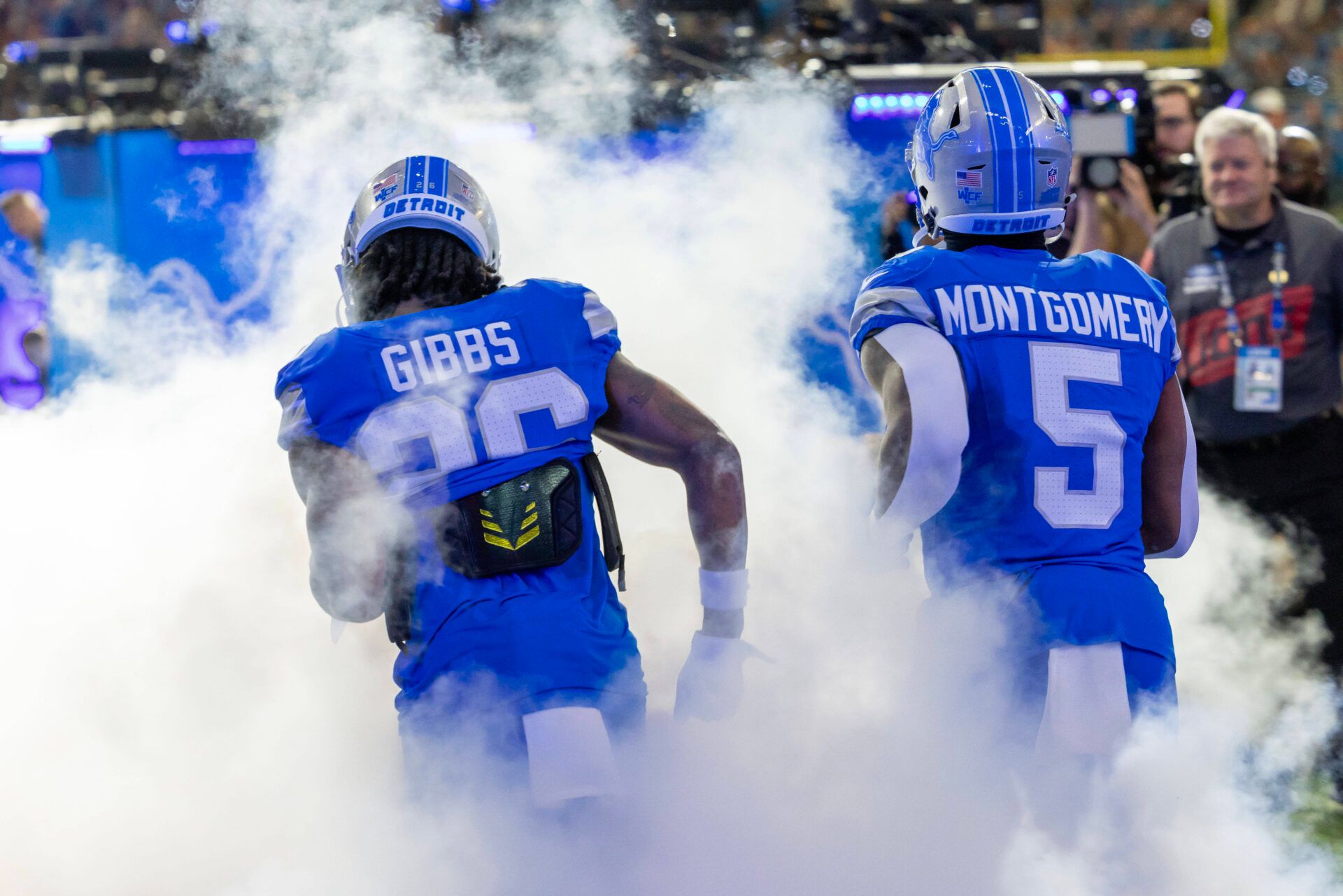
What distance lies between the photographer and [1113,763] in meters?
2.51

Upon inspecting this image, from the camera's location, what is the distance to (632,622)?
11.7 ft

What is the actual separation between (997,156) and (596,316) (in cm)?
84

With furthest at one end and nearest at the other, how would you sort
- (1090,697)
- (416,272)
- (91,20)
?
1. (91,20)
2. (416,272)
3. (1090,697)

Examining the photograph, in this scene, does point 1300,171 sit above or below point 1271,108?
below

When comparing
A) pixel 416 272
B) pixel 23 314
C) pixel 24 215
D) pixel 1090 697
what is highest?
pixel 24 215

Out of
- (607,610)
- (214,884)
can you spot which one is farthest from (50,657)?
(607,610)

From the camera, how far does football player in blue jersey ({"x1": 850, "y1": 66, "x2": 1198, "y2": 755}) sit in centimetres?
251

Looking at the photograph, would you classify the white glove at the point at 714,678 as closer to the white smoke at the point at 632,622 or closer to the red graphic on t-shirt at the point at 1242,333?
the white smoke at the point at 632,622

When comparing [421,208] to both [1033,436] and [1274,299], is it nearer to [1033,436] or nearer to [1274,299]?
[1033,436]

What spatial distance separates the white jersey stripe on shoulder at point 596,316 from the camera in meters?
2.55

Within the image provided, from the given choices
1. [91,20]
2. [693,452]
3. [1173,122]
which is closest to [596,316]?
[693,452]

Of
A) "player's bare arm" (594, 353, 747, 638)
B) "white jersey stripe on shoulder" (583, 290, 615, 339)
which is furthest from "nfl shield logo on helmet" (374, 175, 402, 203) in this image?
"player's bare arm" (594, 353, 747, 638)

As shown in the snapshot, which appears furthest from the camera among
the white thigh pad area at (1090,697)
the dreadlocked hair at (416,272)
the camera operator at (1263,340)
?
the camera operator at (1263,340)

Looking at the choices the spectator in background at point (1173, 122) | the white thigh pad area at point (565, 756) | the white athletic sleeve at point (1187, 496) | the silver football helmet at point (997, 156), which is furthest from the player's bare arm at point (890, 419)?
→ the spectator in background at point (1173, 122)
